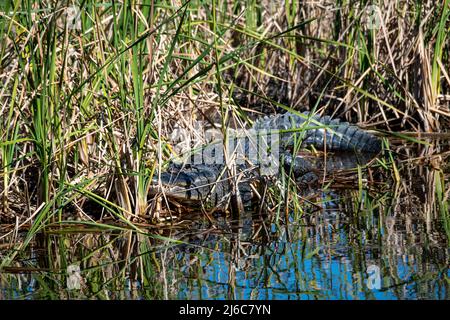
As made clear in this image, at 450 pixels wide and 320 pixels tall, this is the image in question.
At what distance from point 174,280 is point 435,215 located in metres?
1.75

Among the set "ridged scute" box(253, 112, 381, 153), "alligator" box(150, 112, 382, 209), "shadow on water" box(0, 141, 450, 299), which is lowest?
"shadow on water" box(0, 141, 450, 299)

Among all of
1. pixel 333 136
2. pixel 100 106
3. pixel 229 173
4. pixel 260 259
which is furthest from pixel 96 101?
pixel 333 136

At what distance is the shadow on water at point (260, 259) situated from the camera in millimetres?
3396

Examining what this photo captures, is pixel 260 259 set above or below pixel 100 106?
below

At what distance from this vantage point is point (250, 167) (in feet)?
16.1

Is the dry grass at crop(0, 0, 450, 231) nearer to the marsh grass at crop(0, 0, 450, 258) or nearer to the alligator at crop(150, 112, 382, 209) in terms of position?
the marsh grass at crop(0, 0, 450, 258)

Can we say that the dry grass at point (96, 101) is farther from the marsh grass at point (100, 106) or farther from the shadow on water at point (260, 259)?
the shadow on water at point (260, 259)

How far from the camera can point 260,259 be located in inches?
152

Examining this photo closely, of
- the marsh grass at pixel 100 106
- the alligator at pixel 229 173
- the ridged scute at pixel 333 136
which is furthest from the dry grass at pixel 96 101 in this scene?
the ridged scute at pixel 333 136

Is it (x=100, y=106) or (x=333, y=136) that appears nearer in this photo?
(x=100, y=106)

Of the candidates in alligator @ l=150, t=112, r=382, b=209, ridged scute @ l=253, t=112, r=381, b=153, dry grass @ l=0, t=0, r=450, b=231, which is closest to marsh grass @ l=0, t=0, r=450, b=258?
dry grass @ l=0, t=0, r=450, b=231

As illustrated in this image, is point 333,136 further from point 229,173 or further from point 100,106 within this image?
point 100,106

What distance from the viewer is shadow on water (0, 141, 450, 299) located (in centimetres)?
340
